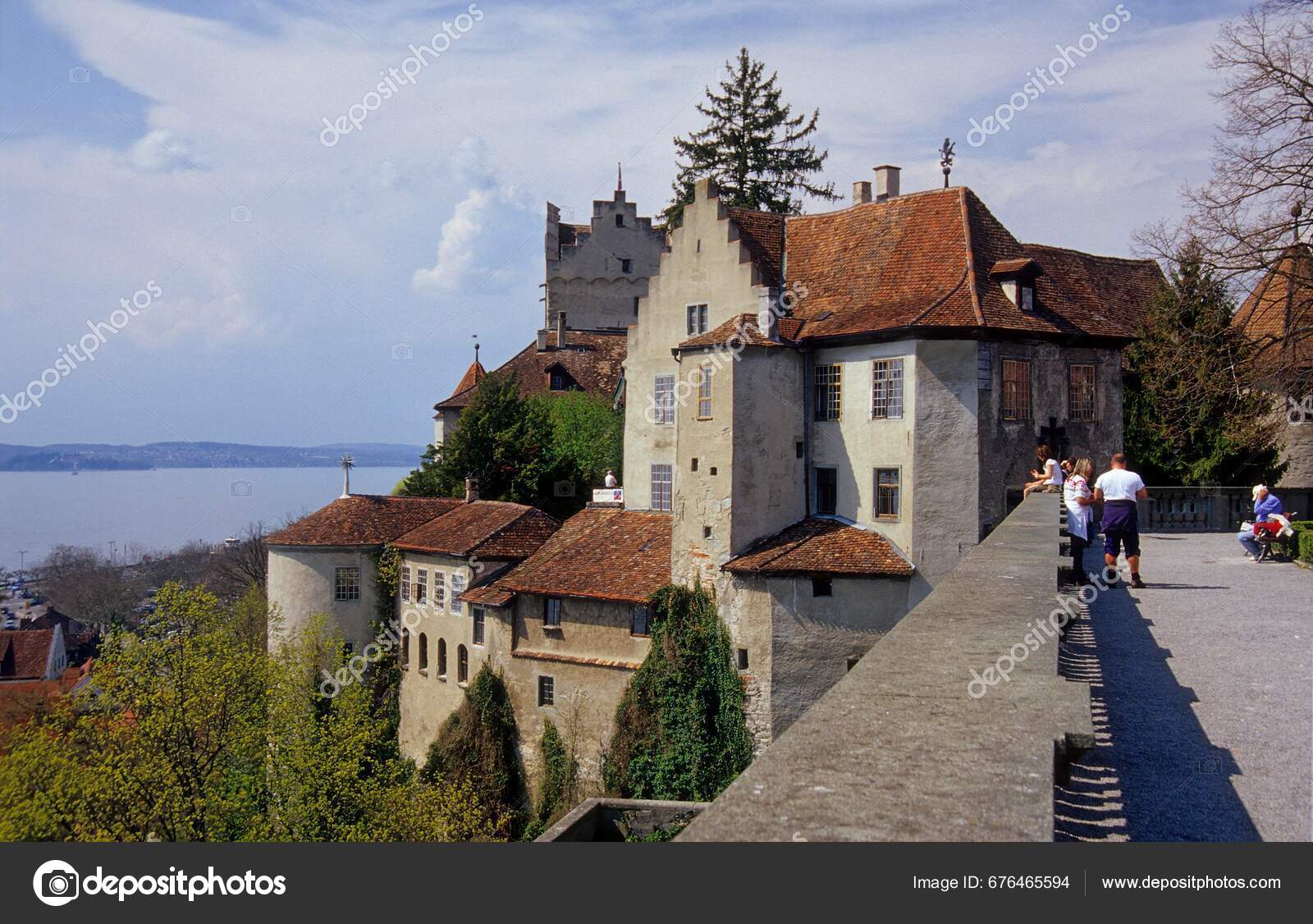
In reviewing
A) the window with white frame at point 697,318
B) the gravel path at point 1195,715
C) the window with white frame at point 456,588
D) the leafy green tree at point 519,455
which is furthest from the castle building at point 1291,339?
the leafy green tree at point 519,455

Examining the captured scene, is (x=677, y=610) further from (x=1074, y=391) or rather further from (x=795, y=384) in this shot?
(x=1074, y=391)

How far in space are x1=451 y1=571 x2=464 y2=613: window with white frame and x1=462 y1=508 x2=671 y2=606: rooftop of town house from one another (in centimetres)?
165

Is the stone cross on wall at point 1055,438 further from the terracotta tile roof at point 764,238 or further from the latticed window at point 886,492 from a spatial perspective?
the terracotta tile roof at point 764,238

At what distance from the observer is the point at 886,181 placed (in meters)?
43.9

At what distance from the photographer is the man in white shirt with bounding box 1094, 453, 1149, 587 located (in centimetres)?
1731

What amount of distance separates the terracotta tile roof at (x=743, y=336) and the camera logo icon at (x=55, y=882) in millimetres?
25959

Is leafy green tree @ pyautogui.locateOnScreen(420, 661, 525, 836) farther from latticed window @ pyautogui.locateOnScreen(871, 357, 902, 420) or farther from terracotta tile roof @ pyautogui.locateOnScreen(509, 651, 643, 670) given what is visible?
latticed window @ pyautogui.locateOnScreen(871, 357, 902, 420)

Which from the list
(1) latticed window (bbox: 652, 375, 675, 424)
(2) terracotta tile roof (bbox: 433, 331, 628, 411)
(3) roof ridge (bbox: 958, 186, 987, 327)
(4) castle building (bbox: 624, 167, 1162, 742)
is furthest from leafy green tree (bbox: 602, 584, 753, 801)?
(2) terracotta tile roof (bbox: 433, 331, 628, 411)

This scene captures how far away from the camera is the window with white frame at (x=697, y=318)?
37.1 metres

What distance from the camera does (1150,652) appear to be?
13.1m

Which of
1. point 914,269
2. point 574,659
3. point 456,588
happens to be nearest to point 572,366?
point 456,588

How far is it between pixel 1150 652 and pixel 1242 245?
18.4m

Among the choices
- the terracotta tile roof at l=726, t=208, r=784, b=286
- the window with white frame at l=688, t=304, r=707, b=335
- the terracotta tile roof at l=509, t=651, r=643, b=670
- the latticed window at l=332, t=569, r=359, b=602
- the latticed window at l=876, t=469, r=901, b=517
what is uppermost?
the terracotta tile roof at l=726, t=208, r=784, b=286

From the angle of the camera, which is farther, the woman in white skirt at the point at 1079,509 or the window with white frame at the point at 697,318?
the window with white frame at the point at 697,318
